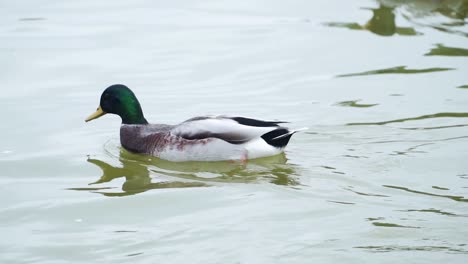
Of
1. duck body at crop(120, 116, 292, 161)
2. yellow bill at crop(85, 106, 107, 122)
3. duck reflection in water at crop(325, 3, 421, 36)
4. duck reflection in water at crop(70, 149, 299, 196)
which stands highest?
duck reflection in water at crop(325, 3, 421, 36)

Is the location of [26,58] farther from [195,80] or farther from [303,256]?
[303,256]

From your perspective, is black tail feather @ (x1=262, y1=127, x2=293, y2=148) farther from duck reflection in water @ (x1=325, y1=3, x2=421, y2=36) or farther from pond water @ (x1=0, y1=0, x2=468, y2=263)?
duck reflection in water @ (x1=325, y1=3, x2=421, y2=36)

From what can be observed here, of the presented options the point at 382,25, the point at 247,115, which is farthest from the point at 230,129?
the point at 382,25

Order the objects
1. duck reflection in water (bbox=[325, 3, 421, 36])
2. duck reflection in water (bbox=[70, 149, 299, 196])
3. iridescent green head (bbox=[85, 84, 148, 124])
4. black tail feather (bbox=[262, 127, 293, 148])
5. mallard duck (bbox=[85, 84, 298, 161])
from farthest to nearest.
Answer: duck reflection in water (bbox=[325, 3, 421, 36]), iridescent green head (bbox=[85, 84, 148, 124]), mallard duck (bbox=[85, 84, 298, 161]), black tail feather (bbox=[262, 127, 293, 148]), duck reflection in water (bbox=[70, 149, 299, 196])

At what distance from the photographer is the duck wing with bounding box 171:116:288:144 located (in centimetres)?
1004

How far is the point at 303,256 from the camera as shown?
7379mm

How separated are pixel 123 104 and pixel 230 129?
1.31 m

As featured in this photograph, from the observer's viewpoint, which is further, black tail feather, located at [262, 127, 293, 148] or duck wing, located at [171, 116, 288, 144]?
duck wing, located at [171, 116, 288, 144]

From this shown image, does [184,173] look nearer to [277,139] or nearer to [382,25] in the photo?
[277,139]

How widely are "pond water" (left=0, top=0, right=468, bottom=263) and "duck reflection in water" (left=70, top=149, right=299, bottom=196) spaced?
2 cm

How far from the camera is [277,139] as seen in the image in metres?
9.91

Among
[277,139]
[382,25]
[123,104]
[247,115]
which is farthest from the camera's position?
[382,25]

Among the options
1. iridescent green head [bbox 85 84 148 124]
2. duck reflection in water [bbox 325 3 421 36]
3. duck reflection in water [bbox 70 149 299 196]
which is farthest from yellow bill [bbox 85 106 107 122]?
duck reflection in water [bbox 325 3 421 36]

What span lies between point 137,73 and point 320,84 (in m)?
2.31
